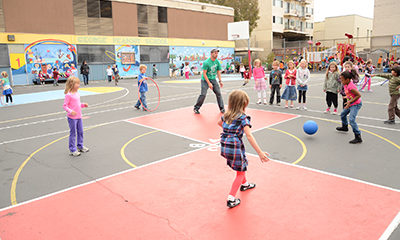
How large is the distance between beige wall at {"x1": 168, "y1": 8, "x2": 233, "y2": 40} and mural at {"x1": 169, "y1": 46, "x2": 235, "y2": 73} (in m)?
1.70

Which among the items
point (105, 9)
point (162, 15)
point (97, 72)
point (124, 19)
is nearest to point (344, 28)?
point (162, 15)

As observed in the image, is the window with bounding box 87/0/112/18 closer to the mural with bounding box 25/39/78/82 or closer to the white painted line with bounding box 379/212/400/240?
the mural with bounding box 25/39/78/82

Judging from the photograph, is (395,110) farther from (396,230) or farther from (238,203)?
(238,203)

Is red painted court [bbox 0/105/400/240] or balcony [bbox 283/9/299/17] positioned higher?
balcony [bbox 283/9/299/17]

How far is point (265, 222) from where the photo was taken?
3688mm

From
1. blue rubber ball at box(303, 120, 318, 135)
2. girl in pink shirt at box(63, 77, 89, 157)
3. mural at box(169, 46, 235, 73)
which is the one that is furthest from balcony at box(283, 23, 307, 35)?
girl in pink shirt at box(63, 77, 89, 157)

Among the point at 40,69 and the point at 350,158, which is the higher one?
the point at 40,69

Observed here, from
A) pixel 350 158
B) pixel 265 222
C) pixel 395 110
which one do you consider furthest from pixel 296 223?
pixel 395 110

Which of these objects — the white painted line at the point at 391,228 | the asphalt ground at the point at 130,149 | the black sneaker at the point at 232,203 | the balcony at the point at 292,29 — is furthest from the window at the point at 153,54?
the white painted line at the point at 391,228

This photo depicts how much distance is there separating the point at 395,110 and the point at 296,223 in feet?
22.7

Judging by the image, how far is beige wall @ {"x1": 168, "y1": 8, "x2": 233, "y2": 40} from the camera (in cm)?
3956

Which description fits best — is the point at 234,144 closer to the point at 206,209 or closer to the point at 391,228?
the point at 206,209

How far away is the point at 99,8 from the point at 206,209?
33384 millimetres

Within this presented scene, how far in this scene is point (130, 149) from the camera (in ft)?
22.6
